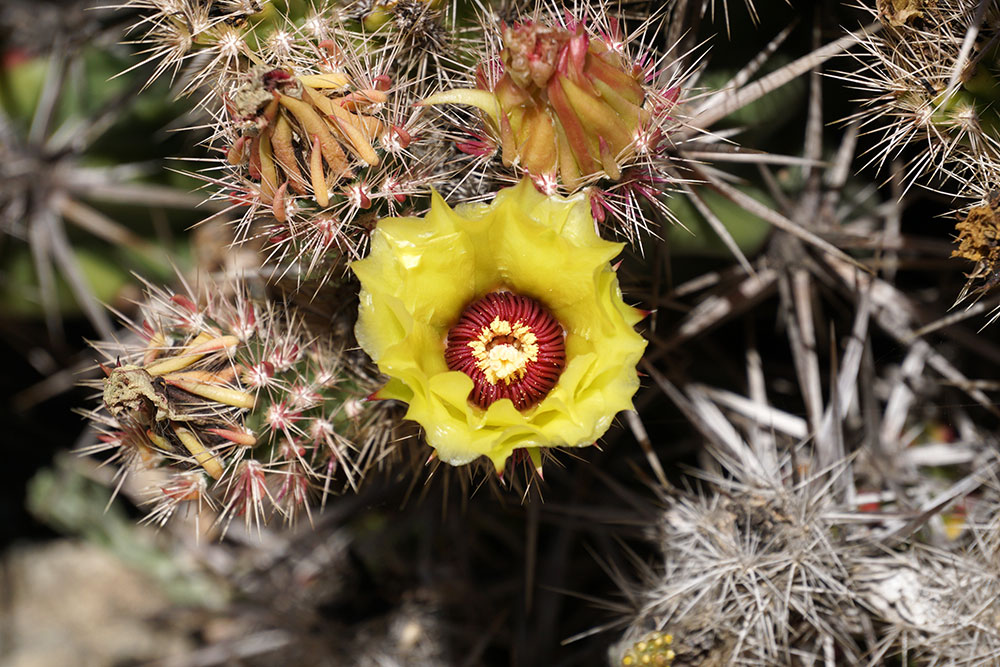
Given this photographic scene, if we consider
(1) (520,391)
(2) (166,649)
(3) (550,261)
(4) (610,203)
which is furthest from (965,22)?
(2) (166,649)

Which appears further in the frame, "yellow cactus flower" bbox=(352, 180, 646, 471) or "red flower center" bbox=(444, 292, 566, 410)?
"red flower center" bbox=(444, 292, 566, 410)

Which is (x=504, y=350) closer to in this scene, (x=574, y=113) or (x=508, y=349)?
(x=508, y=349)

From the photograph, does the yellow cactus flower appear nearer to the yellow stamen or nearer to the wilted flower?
the yellow stamen

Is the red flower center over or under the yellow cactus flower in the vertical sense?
under

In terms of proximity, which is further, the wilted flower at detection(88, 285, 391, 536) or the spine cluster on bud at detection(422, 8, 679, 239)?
the wilted flower at detection(88, 285, 391, 536)

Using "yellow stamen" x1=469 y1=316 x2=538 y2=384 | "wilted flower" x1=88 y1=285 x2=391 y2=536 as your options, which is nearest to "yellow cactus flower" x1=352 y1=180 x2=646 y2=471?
"yellow stamen" x1=469 y1=316 x2=538 y2=384

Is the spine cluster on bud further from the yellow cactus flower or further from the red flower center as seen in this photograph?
the red flower center

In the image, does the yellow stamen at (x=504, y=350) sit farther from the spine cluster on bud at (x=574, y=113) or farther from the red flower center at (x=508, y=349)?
the spine cluster on bud at (x=574, y=113)

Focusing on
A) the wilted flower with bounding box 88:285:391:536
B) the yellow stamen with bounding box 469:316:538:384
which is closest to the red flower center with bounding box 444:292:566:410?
the yellow stamen with bounding box 469:316:538:384
